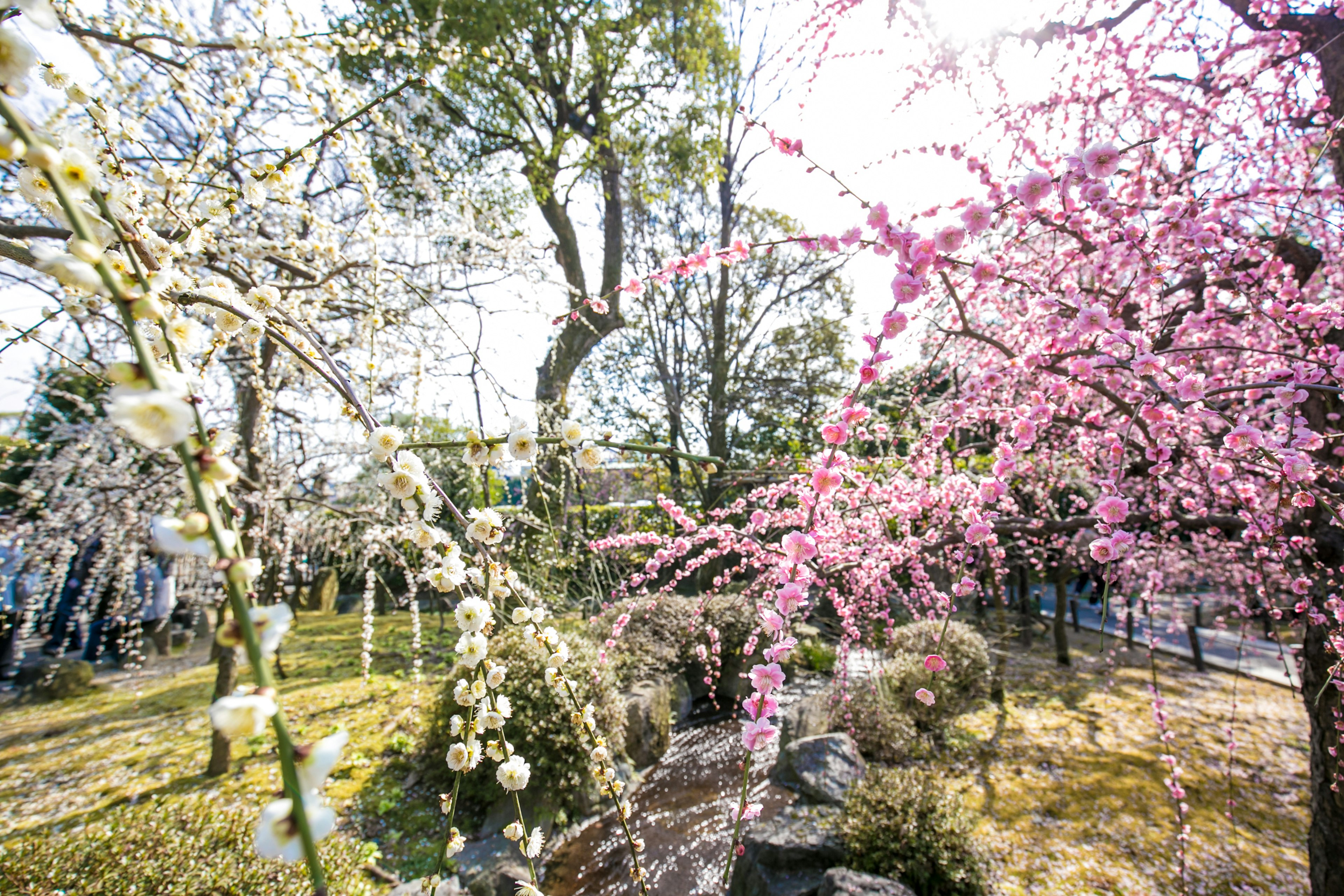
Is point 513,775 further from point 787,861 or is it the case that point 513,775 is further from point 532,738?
point 532,738

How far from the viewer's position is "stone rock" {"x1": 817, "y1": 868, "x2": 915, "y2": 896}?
98.4 inches

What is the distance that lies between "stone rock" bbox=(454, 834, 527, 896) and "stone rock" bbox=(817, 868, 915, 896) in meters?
1.50

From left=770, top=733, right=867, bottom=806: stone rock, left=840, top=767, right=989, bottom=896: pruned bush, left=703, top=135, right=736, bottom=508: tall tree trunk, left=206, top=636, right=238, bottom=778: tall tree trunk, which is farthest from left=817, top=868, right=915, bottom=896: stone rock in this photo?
left=703, top=135, right=736, bottom=508: tall tree trunk

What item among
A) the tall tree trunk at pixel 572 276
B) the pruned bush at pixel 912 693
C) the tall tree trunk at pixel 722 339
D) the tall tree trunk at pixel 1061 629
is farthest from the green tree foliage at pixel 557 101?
the tall tree trunk at pixel 1061 629

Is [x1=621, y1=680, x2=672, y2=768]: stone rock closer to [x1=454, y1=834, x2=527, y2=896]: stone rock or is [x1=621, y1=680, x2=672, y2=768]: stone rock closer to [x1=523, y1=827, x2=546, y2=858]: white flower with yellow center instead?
[x1=454, y1=834, x2=527, y2=896]: stone rock

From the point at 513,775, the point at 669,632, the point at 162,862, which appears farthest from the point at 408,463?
the point at 669,632

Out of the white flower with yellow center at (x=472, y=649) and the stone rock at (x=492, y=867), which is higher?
the white flower with yellow center at (x=472, y=649)

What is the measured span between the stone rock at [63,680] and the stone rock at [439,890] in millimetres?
5424

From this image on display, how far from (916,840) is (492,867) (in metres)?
2.39

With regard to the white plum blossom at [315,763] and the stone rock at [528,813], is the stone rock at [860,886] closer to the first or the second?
the stone rock at [528,813]

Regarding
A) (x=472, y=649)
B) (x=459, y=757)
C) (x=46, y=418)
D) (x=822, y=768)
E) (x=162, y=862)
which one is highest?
(x=46, y=418)

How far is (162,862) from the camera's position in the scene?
2.18m

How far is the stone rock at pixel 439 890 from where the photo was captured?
2.58 m

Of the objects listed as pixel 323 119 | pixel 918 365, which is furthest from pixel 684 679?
pixel 323 119
